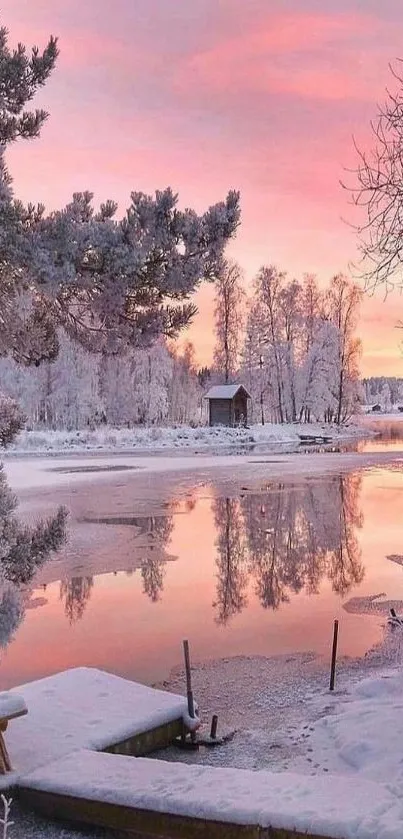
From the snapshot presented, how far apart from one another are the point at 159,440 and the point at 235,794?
5009cm

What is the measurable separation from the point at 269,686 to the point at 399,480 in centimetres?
2407

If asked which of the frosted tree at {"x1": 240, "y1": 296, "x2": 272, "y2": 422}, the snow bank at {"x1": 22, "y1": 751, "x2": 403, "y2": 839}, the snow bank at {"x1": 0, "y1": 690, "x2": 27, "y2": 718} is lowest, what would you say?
the snow bank at {"x1": 22, "y1": 751, "x2": 403, "y2": 839}

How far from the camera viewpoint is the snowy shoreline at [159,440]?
50.7 m

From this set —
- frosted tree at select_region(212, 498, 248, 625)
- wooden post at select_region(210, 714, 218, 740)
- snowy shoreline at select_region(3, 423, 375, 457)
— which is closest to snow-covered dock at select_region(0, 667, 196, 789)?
wooden post at select_region(210, 714, 218, 740)

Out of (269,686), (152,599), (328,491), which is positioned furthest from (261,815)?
(328,491)

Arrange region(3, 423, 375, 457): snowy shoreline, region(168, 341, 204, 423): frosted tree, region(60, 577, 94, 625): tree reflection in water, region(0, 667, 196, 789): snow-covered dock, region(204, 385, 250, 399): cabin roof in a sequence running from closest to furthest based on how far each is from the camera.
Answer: region(0, 667, 196, 789): snow-covered dock → region(60, 577, 94, 625): tree reflection in water → region(3, 423, 375, 457): snowy shoreline → region(204, 385, 250, 399): cabin roof → region(168, 341, 204, 423): frosted tree

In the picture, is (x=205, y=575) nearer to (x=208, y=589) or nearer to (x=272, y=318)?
(x=208, y=589)

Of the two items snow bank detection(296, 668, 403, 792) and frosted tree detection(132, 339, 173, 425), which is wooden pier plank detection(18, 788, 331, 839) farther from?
frosted tree detection(132, 339, 173, 425)

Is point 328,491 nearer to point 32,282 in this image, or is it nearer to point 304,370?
point 32,282

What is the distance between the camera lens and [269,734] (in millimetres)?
8734

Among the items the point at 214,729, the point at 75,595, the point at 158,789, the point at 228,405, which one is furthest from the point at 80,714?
the point at 228,405

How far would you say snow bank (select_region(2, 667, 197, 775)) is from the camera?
7621 mm

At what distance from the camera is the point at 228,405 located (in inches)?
2552

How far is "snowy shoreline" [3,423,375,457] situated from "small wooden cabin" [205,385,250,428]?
5.54 ft
